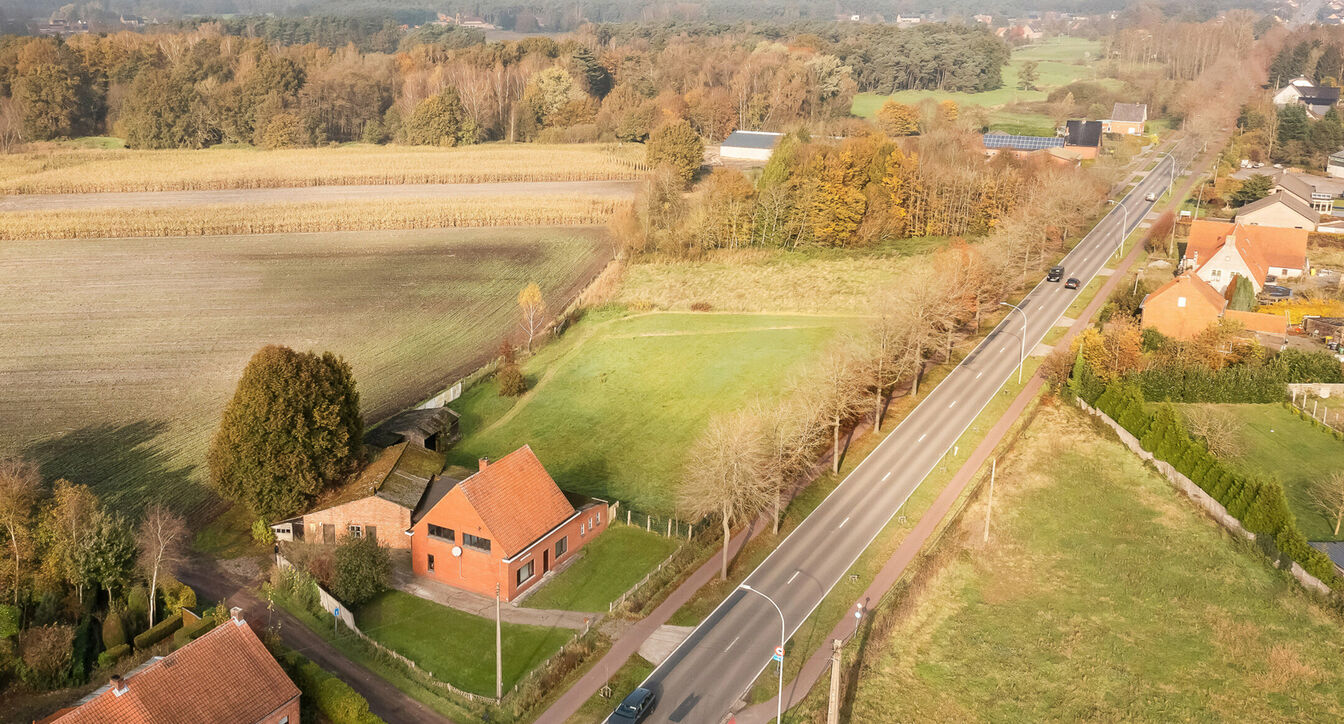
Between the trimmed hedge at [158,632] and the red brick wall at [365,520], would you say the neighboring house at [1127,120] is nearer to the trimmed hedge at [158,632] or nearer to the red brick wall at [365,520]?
the red brick wall at [365,520]

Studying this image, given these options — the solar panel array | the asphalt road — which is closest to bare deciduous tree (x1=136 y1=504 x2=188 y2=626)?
the asphalt road

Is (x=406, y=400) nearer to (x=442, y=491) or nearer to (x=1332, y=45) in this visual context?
(x=442, y=491)

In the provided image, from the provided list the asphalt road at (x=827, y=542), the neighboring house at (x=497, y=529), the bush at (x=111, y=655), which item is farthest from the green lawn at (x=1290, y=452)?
the bush at (x=111, y=655)

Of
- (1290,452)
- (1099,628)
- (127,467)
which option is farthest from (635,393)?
(1290,452)

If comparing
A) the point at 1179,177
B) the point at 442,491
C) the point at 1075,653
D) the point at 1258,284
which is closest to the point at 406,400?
the point at 442,491

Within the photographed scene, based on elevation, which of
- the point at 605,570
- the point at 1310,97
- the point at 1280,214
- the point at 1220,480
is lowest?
the point at 605,570

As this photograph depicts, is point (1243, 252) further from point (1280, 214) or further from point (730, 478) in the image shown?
point (730, 478)
